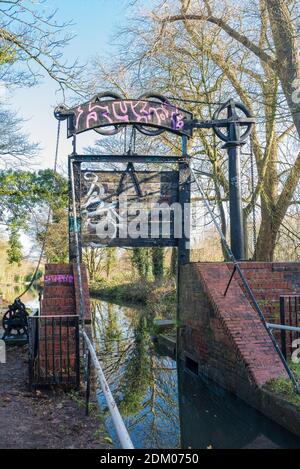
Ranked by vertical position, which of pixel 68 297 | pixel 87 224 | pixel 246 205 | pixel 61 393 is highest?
pixel 246 205

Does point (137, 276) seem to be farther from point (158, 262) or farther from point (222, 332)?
point (222, 332)

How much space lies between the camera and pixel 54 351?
648 centimetres

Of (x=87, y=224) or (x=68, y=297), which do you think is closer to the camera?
(x=68, y=297)

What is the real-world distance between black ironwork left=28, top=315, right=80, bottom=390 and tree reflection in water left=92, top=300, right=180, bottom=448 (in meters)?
0.88

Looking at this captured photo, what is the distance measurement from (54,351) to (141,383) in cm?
259

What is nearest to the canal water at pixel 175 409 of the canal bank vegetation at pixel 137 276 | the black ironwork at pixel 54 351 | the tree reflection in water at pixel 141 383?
the tree reflection in water at pixel 141 383

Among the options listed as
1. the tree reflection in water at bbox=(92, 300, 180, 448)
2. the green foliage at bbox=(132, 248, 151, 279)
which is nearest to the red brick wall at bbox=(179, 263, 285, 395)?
the tree reflection in water at bbox=(92, 300, 180, 448)

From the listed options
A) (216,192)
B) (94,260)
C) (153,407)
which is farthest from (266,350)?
→ (94,260)

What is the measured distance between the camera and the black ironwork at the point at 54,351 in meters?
6.30

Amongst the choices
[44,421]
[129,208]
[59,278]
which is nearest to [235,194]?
[129,208]

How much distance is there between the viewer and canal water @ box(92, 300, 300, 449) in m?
5.47
